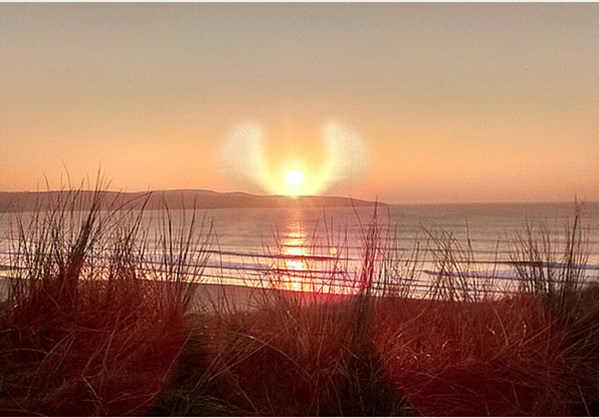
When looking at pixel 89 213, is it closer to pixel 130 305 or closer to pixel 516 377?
pixel 130 305

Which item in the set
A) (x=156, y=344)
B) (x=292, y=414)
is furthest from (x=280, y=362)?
→ (x=156, y=344)

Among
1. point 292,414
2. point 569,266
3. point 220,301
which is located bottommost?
point 292,414

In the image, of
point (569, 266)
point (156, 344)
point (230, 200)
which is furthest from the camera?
point (230, 200)

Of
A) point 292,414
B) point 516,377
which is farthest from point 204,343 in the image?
point 516,377

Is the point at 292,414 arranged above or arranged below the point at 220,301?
below

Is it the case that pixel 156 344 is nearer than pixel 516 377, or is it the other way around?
pixel 516 377

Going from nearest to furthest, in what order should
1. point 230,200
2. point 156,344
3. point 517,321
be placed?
point 156,344 < point 517,321 < point 230,200
